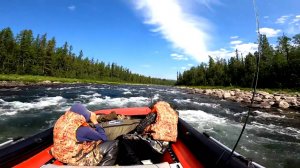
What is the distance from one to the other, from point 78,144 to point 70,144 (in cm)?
13

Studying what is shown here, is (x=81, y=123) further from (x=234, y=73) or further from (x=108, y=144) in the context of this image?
(x=234, y=73)

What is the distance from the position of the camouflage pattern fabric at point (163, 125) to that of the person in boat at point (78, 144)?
81cm

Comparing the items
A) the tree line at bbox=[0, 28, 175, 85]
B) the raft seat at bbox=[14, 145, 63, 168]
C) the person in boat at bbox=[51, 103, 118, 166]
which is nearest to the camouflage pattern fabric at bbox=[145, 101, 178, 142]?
the person in boat at bbox=[51, 103, 118, 166]

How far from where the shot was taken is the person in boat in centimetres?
366

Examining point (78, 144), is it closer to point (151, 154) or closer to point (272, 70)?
point (151, 154)

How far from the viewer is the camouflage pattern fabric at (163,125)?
4527 mm

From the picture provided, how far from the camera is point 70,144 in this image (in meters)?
3.66

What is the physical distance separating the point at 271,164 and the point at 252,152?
3.33 ft

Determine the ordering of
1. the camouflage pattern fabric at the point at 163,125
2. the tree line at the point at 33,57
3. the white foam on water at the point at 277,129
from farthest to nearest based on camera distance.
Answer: the tree line at the point at 33,57, the white foam on water at the point at 277,129, the camouflage pattern fabric at the point at 163,125

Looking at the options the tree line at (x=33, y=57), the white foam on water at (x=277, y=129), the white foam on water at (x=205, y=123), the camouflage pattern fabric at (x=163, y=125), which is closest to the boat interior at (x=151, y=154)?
the camouflage pattern fabric at (x=163, y=125)

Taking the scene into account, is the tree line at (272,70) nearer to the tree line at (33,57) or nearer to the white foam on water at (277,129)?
the white foam on water at (277,129)

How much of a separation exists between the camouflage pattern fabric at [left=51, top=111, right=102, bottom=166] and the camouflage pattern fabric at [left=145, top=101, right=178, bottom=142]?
1.18m

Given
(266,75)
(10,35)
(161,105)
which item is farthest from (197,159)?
(10,35)

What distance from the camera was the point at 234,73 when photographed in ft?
233
